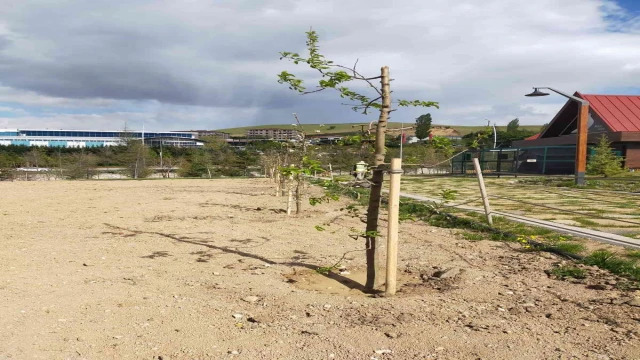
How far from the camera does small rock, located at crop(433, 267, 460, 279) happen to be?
5.39 metres

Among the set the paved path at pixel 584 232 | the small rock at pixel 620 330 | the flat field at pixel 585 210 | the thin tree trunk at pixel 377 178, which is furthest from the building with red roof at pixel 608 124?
the small rock at pixel 620 330

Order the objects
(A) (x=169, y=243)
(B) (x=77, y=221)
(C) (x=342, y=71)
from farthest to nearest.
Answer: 1. (B) (x=77, y=221)
2. (A) (x=169, y=243)
3. (C) (x=342, y=71)

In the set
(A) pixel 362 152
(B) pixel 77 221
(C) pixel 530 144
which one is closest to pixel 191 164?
(C) pixel 530 144

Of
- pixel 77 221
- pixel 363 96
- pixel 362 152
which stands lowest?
pixel 77 221

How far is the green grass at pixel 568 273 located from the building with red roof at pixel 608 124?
2473cm

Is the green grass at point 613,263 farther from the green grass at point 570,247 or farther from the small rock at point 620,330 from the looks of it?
the small rock at point 620,330

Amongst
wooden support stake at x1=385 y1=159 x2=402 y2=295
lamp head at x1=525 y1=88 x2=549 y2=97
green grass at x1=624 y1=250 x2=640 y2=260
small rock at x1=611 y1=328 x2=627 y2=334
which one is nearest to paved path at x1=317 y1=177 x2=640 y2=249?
green grass at x1=624 y1=250 x2=640 y2=260

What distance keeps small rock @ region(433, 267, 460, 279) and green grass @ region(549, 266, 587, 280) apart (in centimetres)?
102

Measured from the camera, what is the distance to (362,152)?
516 centimetres

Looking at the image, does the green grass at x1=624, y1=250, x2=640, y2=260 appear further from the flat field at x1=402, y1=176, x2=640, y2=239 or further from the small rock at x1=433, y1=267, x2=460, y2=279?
the small rock at x1=433, y1=267, x2=460, y2=279

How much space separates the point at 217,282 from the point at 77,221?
5.98 meters

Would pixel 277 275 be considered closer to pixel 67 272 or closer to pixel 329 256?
pixel 329 256

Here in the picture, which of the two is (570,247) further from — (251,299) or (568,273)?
(251,299)

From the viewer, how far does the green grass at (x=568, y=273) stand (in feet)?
16.6
